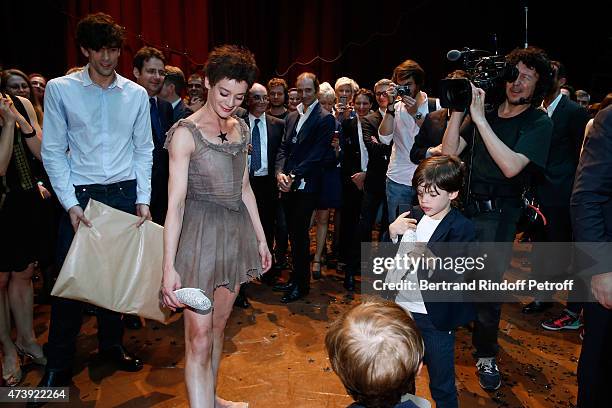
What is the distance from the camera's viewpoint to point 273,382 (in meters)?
2.75

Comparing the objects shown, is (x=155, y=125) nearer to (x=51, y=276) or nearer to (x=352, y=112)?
(x=51, y=276)

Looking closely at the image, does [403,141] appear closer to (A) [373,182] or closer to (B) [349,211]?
(A) [373,182]

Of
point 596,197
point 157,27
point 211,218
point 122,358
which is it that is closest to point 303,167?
point 211,218

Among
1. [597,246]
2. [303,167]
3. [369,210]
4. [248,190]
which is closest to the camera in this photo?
[597,246]

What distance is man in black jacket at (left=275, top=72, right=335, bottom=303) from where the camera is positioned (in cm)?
386

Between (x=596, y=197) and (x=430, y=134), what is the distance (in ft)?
4.57

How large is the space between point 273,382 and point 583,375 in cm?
165

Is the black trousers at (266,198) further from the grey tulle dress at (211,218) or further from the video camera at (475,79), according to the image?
the video camera at (475,79)

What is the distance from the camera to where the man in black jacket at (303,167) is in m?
3.86

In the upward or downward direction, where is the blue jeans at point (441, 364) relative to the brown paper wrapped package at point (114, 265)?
downward

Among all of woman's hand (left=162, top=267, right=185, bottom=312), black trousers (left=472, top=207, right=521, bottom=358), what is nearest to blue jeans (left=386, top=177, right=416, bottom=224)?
black trousers (left=472, top=207, right=521, bottom=358)

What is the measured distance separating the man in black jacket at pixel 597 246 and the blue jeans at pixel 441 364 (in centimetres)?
54

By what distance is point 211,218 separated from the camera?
2.06 m

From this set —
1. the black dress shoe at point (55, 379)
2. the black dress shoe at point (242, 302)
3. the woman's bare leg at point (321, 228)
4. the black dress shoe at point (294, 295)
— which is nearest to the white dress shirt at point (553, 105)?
the woman's bare leg at point (321, 228)
